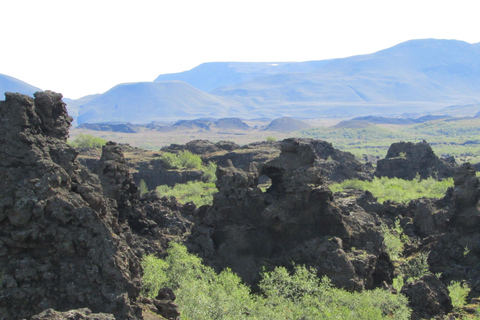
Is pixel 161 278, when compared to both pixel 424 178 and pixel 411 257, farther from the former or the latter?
pixel 424 178

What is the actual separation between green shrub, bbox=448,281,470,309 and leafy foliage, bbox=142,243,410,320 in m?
3.71

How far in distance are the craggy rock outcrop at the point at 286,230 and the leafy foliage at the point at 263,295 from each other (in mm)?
1035

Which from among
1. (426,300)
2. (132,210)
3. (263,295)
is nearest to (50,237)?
(263,295)

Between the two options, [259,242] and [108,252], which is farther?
[259,242]

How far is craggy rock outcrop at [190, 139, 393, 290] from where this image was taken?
2714cm

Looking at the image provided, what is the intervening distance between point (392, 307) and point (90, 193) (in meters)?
13.9

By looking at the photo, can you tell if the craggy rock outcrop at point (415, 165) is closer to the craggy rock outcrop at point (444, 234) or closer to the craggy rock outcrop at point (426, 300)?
the craggy rock outcrop at point (444, 234)

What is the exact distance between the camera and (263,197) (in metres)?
29.4

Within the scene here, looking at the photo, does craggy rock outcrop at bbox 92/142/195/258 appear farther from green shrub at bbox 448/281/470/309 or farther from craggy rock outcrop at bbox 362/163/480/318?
green shrub at bbox 448/281/470/309

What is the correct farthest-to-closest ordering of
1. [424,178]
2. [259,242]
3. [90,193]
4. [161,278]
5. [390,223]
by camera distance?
[424,178], [390,223], [259,242], [161,278], [90,193]

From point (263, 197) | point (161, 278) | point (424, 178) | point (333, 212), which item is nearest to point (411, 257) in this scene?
point (333, 212)


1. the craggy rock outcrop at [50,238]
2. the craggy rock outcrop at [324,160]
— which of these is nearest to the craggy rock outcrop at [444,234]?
the craggy rock outcrop at [50,238]

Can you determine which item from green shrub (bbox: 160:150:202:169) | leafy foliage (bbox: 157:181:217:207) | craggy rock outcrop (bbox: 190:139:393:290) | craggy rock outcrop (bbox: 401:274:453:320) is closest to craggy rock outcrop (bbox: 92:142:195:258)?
craggy rock outcrop (bbox: 190:139:393:290)

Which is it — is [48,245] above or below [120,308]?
above
